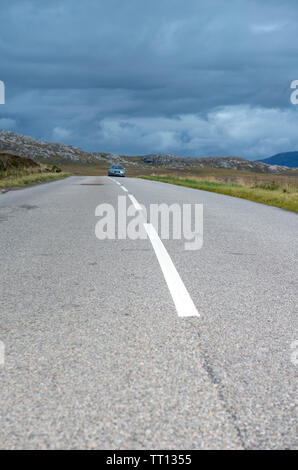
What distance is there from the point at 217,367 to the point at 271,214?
33.6 feet

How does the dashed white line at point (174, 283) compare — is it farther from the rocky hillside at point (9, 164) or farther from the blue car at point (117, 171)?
the blue car at point (117, 171)

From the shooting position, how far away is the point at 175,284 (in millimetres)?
4965

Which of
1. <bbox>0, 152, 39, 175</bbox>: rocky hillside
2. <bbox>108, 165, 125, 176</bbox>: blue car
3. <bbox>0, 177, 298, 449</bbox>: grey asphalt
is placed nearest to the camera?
<bbox>0, 177, 298, 449</bbox>: grey asphalt

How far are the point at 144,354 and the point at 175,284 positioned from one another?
188cm

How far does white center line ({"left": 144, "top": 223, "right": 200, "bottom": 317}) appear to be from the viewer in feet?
13.3

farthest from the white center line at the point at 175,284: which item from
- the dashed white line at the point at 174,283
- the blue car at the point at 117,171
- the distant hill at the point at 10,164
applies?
the blue car at the point at 117,171

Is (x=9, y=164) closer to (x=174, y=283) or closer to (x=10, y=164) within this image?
(x=10, y=164)

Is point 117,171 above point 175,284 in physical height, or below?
above

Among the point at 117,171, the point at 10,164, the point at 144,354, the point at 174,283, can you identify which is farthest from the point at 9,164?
the point at 144,354

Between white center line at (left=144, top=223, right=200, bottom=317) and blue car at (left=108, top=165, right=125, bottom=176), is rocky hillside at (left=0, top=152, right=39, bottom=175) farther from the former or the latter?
white center line at (left=144, top=223, right=200, bottom=317)

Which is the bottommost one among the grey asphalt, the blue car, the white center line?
the grey asphalt

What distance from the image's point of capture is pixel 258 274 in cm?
555

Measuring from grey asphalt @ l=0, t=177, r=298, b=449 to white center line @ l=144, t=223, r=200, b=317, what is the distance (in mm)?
87

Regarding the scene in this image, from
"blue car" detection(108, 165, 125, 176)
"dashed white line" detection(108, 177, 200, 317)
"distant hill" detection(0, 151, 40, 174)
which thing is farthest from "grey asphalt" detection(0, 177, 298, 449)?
"blue car" detection(108, 165, 125, 176)
